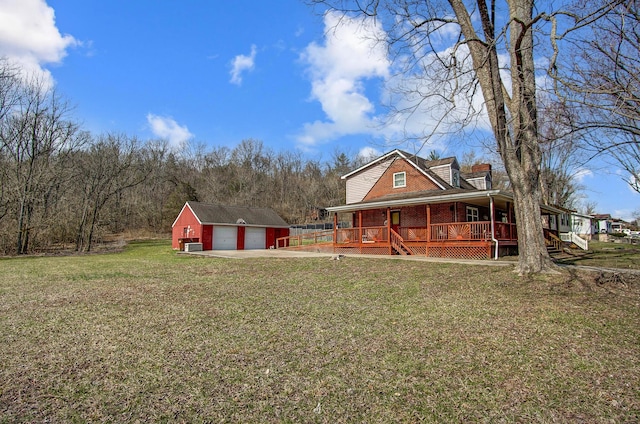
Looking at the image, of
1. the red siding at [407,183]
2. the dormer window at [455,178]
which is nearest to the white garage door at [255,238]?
the red siding at [407,183]

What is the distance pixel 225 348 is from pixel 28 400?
1962 millimetres

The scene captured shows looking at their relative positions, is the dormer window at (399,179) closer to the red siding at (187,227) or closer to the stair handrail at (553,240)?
the stair handrail at (553,240)

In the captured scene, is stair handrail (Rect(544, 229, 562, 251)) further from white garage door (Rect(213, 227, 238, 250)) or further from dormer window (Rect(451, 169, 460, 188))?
white garage door (Rect(213, 227, 238, 250))

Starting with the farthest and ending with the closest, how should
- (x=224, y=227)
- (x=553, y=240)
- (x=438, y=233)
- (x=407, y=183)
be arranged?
(x=224, y=227) → (x=407, y=183) → (x=553, y=240) → (x=438, y=233)

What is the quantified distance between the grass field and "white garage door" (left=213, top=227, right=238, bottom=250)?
826 inches

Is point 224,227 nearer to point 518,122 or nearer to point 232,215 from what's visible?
point 232,215

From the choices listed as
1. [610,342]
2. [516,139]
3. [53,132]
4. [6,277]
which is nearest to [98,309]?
[6,277]

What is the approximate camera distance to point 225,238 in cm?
2978

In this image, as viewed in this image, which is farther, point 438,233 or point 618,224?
point 618,224

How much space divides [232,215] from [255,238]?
3033 mm

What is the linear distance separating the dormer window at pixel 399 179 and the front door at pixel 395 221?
219 cm

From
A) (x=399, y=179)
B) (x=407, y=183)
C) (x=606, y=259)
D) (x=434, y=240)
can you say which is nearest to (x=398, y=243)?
(x=434, y=240)

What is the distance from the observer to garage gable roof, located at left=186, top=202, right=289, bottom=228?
28797 mm

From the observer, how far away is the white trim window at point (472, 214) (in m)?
18.8
